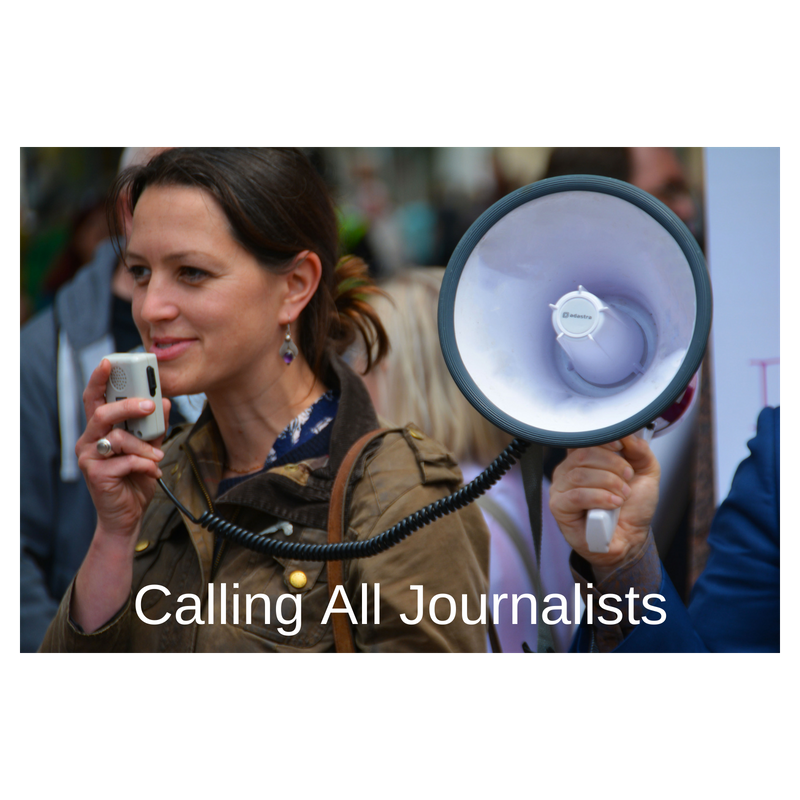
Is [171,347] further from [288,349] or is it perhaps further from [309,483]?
[309,483]

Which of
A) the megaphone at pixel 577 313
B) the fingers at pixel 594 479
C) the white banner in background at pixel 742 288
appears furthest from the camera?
the white banner in background at pixel 742 288

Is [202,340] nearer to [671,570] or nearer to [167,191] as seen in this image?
[167,191]

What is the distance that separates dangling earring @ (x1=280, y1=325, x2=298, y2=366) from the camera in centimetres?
201

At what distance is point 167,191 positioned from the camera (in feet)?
6.37

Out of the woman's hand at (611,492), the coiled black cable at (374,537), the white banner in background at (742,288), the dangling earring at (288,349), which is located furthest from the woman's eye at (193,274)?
the white banner in background at (742,288)

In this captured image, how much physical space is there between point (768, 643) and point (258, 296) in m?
1.46

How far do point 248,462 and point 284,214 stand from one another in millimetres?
604

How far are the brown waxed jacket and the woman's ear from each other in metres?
0.17

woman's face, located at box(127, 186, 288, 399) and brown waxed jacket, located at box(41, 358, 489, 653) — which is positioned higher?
woman's face, located at box(127, 186, 288, 399)

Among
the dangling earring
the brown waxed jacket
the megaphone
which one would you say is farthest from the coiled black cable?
the dangling earring

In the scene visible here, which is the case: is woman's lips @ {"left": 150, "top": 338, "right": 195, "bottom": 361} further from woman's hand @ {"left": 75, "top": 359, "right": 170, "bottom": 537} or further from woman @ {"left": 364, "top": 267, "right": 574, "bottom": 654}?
woman @ {"left": 364, "top": 267, "right": 574, "bottom": 654}

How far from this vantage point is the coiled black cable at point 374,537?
170 cm

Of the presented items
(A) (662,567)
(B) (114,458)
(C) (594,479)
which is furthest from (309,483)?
(A) (662,567)

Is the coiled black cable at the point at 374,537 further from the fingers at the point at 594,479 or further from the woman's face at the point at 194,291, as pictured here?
the woman's face at the point at 194,291
